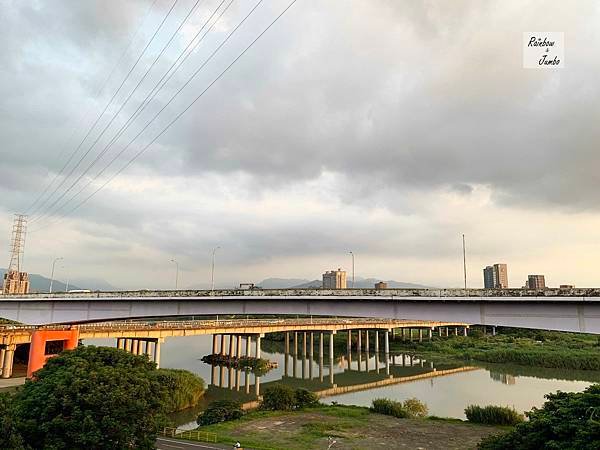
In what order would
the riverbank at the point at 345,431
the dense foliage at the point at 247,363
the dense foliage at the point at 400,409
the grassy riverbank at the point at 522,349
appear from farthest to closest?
1. the grassy riverbank at the point at 522,349
2. the dense foliage at the point at 247,363
3. the dense foliage at the point at 400,409
4. the riverbank at the point at 345,431

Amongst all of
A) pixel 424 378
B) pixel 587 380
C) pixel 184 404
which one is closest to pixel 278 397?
pixel 184 404

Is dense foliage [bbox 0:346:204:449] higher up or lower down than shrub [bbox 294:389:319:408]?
higher up

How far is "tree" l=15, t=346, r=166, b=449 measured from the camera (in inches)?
838

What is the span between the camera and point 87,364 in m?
24.7

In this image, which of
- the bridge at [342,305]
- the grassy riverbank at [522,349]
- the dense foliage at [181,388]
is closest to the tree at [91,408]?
the bridge at [342,305]

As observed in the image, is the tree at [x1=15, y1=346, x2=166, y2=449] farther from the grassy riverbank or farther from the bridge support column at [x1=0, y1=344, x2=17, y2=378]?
the grassy riverbank

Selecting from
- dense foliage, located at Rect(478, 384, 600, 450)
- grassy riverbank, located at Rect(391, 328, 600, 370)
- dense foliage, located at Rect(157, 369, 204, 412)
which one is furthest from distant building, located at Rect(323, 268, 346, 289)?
dense foliage, located at Rect(478, 384, 600, 450)

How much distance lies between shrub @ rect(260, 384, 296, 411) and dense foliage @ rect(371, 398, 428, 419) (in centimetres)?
825

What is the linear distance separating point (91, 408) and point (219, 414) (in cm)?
1777

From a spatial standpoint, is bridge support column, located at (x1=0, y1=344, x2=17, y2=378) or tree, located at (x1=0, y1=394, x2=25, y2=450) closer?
tree, located at (x1=0, y1=394, x2=25, y2=450)

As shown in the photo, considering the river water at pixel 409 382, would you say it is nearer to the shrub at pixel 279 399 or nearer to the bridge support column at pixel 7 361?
the shrub at pixel 279 399

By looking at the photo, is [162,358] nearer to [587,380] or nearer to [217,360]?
[217,360]

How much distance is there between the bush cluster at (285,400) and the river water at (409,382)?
7299 mm

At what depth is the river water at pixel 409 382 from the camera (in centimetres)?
5075
